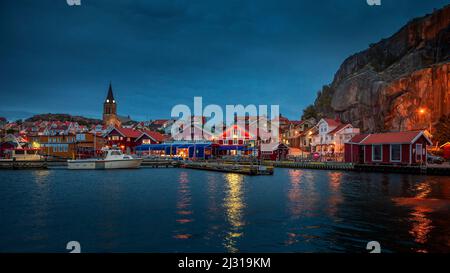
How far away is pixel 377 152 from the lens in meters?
55.8

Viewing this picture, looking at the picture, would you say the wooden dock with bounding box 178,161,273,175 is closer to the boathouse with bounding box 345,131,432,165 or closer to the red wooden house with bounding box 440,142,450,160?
the boathouse with bounding box 345,131,432,165

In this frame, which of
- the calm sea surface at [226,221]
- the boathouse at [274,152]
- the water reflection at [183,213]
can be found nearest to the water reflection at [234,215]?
the calm sea surface at [226,221]

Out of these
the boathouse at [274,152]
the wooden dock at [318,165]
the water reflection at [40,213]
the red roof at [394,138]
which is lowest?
the water reflection at [40,213]

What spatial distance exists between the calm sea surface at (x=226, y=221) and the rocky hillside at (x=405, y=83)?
158 ft

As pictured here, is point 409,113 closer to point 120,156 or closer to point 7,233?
point 120,156

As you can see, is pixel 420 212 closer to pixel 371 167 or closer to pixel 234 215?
pixel 234 215

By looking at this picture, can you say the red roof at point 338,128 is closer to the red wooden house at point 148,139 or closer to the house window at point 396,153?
the house window at point 396,153

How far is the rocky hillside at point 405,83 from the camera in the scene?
6975 cm

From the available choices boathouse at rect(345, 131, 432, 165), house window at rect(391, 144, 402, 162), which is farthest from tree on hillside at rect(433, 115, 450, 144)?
house window at rect(391, 144, 402, 162)
